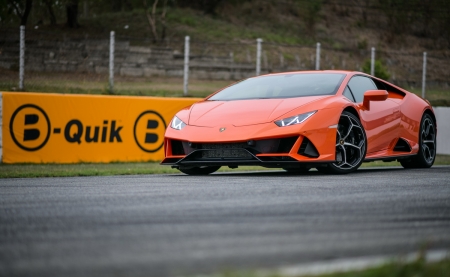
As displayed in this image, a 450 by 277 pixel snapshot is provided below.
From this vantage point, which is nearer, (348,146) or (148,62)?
(348,146)

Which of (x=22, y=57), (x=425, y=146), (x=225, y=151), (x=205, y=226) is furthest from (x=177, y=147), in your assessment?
(x=22, y=57)

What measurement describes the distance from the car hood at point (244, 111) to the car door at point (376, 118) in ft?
2.28

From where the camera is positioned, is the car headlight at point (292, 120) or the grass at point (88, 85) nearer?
the car headlight at point (292, 120)

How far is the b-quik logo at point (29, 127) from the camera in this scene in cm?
1130

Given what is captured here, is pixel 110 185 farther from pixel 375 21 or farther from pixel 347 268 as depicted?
pixel 375 21

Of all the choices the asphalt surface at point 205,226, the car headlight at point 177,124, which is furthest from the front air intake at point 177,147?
the asphalt surface at point 205,226

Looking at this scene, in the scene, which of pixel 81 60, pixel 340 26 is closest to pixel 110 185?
pixel 81 60

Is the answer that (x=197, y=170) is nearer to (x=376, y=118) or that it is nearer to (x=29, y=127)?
(x=376, y=118)

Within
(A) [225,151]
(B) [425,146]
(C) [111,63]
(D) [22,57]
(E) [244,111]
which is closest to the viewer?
(A) [225,151]

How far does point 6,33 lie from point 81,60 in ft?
8.72

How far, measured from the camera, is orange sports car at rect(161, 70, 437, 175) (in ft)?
25.7

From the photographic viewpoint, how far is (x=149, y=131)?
12531 mm

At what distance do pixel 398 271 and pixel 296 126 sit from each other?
198 inches

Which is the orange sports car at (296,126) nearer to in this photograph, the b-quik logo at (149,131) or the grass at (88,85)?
the b-quik logo at (149,131)
